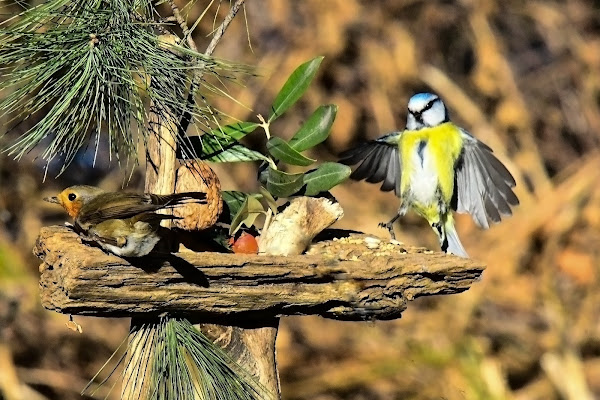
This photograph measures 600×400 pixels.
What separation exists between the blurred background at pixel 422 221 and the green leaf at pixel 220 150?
238cm

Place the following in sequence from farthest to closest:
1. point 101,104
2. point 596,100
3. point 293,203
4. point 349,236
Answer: point 596,100, point 349,236, point 293,203, point 101,104

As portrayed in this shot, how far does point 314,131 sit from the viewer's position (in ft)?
6.92

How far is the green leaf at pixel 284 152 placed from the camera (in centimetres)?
200

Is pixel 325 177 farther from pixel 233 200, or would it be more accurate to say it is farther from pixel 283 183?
pixel 233 200

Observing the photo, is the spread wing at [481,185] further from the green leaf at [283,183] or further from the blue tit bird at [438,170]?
the green leaf at [283,183]

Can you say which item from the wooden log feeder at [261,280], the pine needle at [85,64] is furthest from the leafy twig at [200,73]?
the wooden log feeder at [261,280]

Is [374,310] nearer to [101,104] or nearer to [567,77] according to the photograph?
[101,104]

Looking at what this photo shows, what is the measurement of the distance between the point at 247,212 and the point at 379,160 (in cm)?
108

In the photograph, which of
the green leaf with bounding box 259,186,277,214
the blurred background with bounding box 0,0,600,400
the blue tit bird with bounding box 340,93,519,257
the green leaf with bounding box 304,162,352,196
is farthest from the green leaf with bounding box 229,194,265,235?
the blurred background with bounding box 0,0,600,400

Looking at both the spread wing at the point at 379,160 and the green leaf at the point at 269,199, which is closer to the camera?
the green leaf at the point at 269,199

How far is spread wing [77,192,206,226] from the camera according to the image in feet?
5.68

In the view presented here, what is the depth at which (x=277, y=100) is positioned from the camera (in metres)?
2.11

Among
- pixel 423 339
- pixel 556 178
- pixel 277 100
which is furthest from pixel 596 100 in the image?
pixel 277 100

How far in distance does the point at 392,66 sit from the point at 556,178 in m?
1.17
